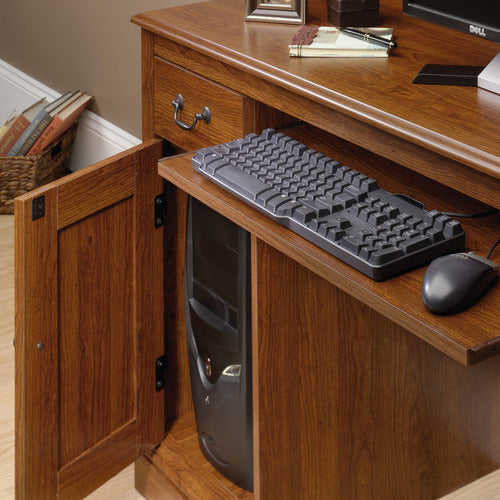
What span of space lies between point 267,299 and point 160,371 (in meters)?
0.52

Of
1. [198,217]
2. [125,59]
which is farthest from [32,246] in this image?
[125,59]

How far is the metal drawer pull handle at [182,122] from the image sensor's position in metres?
1.39

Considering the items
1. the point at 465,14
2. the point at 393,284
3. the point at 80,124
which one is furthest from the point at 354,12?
the point at 80,124

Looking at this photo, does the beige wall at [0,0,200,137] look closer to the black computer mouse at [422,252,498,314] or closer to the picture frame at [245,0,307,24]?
the picture frame at [245,0,307,24]

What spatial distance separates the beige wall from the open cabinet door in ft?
2.72

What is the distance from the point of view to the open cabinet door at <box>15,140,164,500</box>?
1378 millimetres

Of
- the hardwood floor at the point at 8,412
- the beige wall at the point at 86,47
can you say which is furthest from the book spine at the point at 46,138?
the hardwood floor at the point at 8,412

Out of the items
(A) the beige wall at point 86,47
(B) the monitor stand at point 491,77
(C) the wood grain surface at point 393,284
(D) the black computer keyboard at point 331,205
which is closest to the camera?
(C) the wood grain surface at point 393,284

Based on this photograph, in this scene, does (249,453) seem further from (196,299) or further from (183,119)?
(183,119)

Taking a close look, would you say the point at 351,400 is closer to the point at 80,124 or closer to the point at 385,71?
the point at 385,71

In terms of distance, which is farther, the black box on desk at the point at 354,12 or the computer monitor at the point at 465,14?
the black box on desk at the point at 354,12

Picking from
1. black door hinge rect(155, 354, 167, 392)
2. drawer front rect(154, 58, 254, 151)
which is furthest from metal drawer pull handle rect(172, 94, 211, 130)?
black door hinge rect(155, 354, 167, 392)

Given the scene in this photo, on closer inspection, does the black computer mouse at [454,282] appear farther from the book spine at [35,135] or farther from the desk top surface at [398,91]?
the book spine at [35,135]

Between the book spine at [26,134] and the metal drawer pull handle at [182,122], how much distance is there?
1.33 m
